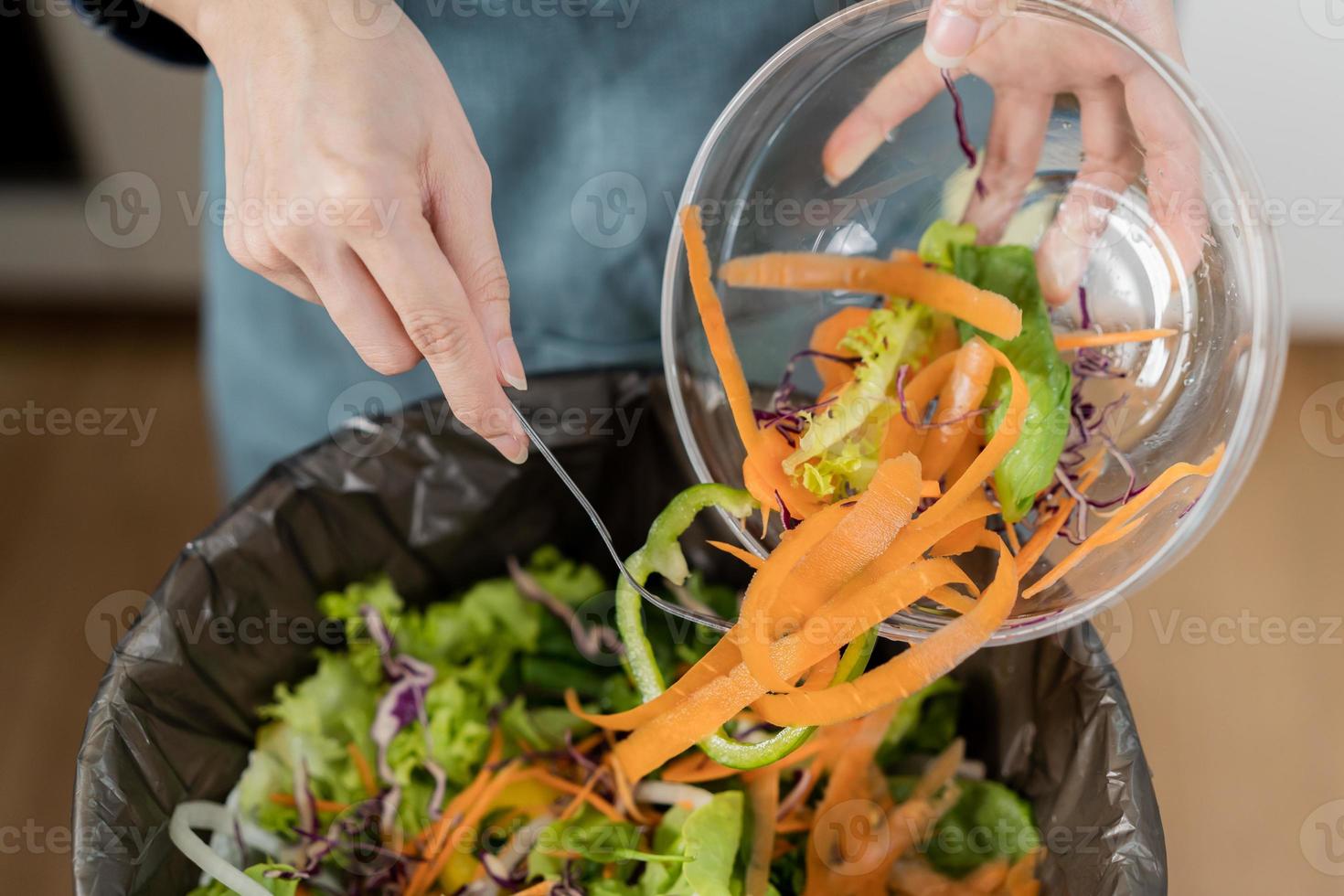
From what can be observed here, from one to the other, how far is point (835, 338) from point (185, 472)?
1062mm

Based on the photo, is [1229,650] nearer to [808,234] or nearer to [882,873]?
[882,873]

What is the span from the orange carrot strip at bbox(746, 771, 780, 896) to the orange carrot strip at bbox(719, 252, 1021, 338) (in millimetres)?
343

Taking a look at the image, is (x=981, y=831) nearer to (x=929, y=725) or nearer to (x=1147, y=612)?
(x=929, y=725)

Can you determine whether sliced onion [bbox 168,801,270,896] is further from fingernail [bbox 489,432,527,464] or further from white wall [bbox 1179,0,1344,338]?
white wall [bbox 1179,0,1344,338]

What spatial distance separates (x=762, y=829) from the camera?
77cm

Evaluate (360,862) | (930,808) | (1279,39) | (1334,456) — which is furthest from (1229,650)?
(360,862)

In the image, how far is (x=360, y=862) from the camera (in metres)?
0.79

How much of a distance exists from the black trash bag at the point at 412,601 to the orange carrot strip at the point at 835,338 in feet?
0.56

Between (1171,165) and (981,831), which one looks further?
(981,831)

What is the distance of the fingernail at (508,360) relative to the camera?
59 cm

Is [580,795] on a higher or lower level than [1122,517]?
lower

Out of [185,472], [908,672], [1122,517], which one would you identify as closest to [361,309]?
[908,672]

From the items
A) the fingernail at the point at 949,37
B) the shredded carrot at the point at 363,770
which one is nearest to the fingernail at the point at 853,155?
the fingernail at the point at 949,37

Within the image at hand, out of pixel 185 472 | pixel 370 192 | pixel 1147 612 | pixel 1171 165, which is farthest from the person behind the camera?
pixel 185 472
